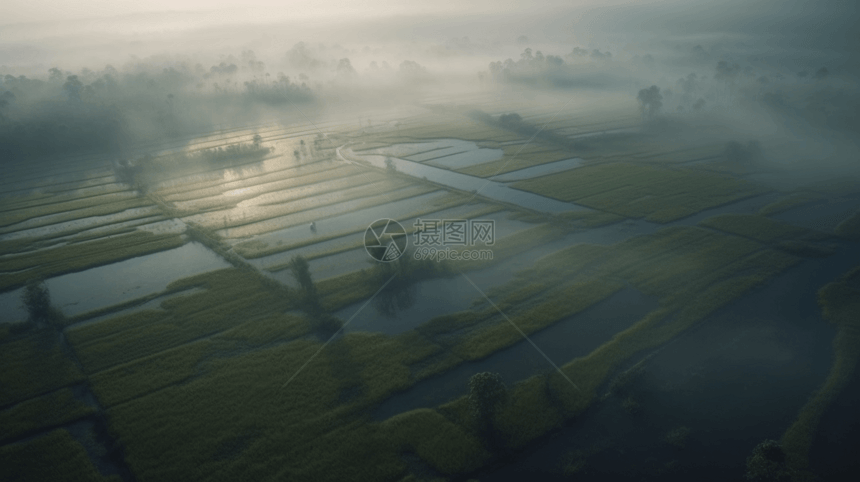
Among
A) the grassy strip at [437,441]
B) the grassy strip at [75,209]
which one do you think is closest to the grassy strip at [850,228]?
the grassy strip at [437,441]

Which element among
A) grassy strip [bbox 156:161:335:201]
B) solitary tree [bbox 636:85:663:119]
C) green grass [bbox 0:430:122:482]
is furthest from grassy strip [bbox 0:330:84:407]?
solitary tree [bbox 636:85:663:119]

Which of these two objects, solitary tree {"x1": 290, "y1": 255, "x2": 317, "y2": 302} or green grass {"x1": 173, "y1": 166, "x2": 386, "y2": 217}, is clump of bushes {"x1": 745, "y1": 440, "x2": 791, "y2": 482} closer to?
solitary tree {"x1": 290, "y1": 255, "x2": 317, "y2": 302}

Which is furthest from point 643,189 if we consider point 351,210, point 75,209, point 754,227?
point 75,209

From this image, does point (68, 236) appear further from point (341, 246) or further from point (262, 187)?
point (341, 246)

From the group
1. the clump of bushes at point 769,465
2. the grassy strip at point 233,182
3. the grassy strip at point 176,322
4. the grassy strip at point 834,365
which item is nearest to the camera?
the clump of bushes at point 769,465

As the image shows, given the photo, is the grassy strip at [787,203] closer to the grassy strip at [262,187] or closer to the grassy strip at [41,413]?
the grassy strip at [262,187]
